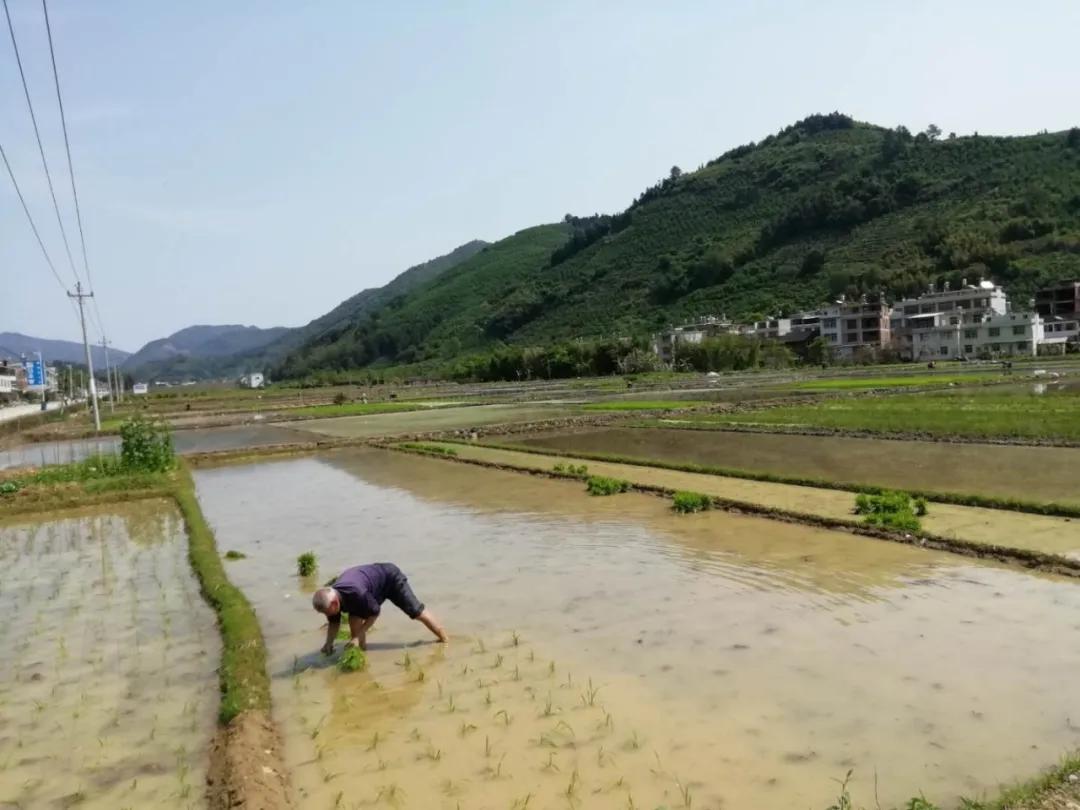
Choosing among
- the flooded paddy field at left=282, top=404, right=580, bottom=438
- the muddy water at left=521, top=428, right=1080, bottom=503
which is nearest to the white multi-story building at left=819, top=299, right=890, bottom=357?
the flooded paddy field at left=282, top=404, right=580, bottom=438

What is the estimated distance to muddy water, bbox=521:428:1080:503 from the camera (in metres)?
14.2

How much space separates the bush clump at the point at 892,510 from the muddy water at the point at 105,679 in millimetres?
8988

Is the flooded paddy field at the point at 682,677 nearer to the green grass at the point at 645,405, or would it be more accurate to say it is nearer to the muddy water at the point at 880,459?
the muddy water at the point at 880,459

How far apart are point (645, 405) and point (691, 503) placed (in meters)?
25.7

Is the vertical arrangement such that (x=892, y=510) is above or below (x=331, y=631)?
below

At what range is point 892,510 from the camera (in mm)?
11953

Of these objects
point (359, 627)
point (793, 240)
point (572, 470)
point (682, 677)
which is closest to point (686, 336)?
point (793, 240)

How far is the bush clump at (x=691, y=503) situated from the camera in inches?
545

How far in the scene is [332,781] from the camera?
17.6 ft

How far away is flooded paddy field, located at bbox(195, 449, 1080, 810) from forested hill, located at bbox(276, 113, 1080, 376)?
89348mm

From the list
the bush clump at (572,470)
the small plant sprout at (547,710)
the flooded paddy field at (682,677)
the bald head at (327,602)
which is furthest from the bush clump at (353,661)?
the bush clump at (572,470)

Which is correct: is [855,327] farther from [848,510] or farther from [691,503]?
[848,510]

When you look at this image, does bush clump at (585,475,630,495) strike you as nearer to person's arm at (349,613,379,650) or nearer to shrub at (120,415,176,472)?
person's arm at (349,613,379,650)

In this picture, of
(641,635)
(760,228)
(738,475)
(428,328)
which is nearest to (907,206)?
(760,228)
